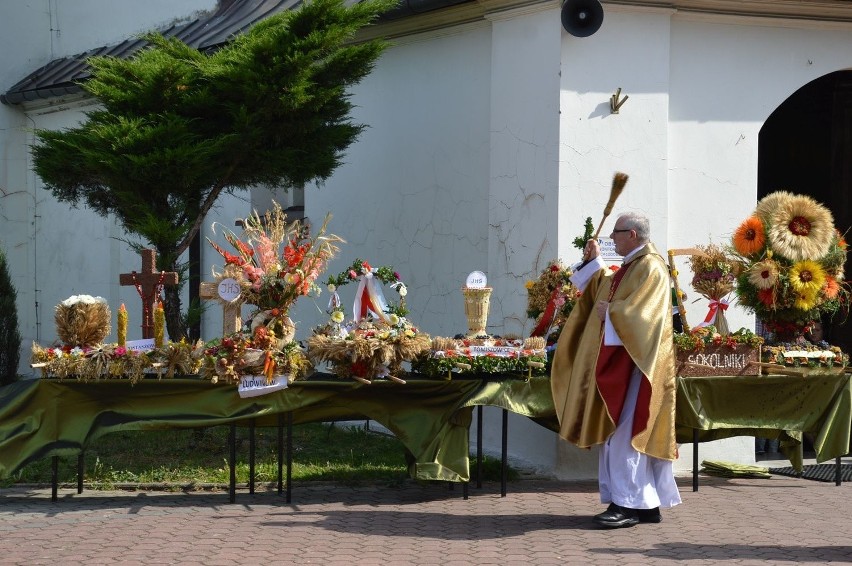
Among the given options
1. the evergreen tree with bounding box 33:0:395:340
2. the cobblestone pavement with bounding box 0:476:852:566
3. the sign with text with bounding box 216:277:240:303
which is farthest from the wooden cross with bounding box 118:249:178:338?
the cobblestone pavement with bounding box 0:476:852:566

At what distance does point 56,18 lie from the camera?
1789 centimetres

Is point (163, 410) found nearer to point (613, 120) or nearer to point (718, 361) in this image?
point (718, 361)

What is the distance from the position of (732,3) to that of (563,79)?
1731mm

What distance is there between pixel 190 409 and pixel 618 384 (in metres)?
3.00

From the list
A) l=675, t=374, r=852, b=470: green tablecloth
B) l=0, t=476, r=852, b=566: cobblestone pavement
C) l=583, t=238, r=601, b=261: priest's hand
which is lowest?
l=0, t=476, r=852, b=566: cobblestone pavement

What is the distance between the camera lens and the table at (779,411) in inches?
373

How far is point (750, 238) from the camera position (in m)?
9.88

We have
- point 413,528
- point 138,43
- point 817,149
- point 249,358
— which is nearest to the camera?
point 413,528

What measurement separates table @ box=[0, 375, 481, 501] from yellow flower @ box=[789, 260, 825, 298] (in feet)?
9.21

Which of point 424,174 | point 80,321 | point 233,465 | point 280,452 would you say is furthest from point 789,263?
point 80,321

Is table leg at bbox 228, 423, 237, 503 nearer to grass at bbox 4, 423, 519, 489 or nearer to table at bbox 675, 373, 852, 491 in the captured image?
grass at bbox 4, 423, 519, 489

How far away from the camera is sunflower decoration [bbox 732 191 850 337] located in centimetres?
967

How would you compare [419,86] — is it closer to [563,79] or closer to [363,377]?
[563,79]

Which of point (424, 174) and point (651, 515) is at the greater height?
point (424, 174)
